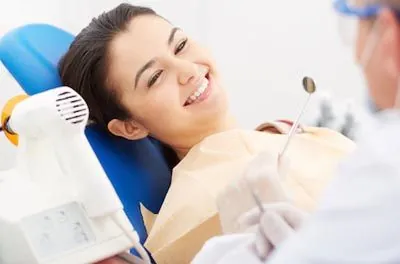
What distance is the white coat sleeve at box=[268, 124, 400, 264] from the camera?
2.04 feet

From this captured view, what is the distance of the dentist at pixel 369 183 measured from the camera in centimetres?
62

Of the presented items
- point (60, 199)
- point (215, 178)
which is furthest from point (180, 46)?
point (60, 199)

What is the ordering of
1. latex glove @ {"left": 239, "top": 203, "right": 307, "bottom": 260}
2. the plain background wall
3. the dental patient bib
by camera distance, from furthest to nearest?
the plain background wall
the dental patient bib
latex glove @ {"left": 239, "top": 203, "right": 307, "bottom": 260}

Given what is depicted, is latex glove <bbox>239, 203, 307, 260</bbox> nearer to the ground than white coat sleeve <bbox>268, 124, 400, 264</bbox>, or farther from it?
nearer to the ground

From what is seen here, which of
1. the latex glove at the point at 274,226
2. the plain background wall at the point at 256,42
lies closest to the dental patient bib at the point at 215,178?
the latex glove at the point at 274,226

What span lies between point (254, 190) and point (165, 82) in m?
0.51

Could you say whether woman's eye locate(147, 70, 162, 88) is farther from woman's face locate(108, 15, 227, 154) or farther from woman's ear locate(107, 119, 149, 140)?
woman's ear locate(107, 119, 149, 140)

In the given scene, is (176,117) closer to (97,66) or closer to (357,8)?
(97,66)

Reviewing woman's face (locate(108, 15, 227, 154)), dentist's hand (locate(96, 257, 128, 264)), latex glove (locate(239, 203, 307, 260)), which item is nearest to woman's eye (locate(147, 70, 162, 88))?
woman's face (locate(108, 15, 227, 154))

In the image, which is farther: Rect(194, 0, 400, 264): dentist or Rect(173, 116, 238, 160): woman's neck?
Rect(173, 116, 238, 160): woman's neck

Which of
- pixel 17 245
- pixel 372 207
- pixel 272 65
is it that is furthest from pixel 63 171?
pixel 272 65

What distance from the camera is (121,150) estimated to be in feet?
5.43

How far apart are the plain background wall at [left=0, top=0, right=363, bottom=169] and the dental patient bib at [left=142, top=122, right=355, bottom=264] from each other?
577 mm

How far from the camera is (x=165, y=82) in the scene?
1.52 metres
